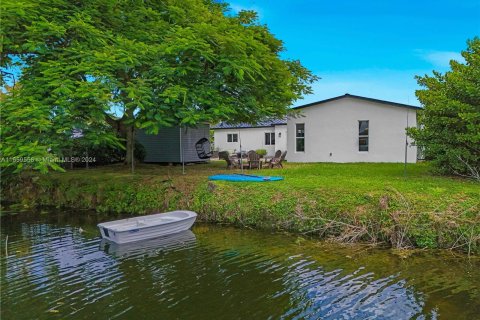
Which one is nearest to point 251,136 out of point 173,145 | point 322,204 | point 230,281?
point 173,145

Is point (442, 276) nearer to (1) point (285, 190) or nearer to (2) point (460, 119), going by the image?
(1) point (285, 190)

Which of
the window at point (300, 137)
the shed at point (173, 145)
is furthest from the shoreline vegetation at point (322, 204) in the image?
the window at point (300, 137)

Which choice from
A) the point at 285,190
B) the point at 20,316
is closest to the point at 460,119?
the point at 285,190

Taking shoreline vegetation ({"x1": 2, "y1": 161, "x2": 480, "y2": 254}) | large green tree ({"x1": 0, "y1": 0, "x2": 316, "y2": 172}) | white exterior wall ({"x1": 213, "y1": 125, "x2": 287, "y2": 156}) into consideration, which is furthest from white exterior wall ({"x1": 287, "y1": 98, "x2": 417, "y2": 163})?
large green tree ({"x1": 0, "y1": 0, "x2": 316, "y2": 172})

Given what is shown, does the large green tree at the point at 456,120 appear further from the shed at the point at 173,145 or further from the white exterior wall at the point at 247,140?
the white exterior wall at the point at 247,140

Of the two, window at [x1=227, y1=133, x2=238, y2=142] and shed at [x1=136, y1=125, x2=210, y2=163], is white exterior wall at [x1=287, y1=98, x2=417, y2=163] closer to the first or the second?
shed at [x1=136, y1=125, x2=210, y2=163]

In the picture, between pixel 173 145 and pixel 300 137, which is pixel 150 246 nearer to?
pixel 173 145

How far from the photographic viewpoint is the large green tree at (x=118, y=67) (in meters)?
9.16

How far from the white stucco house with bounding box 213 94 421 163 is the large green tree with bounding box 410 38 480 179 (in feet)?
20.5

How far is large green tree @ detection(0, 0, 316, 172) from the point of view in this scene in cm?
916

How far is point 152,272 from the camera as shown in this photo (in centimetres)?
678

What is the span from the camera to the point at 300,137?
2216 cm

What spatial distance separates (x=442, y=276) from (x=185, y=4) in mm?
11510

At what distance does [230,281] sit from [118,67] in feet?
21.6
